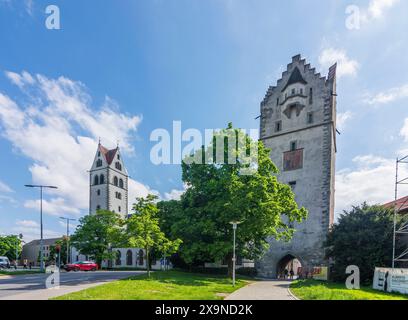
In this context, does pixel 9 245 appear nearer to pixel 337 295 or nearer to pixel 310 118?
pixel 310 118

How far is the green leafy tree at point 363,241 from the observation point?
82.0 feet

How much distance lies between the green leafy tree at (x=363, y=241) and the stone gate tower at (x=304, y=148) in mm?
6805

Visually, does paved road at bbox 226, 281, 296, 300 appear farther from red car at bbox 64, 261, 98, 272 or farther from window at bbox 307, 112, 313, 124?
red car at bbox 64, 261, 98, 272

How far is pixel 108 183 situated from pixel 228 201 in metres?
53.1

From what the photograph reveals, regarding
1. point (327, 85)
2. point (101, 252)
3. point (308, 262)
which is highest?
point (327, 85)

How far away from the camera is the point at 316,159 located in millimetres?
36906

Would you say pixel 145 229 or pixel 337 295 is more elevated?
pixel 145 229

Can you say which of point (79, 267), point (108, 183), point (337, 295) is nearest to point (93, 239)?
point (79, 267)

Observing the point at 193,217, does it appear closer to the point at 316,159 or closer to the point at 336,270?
the point at 336,270

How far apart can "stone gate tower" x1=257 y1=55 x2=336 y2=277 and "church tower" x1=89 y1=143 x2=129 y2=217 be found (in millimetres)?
42970

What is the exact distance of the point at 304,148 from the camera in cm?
3803

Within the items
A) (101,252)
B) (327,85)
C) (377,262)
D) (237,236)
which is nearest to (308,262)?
(377,262)

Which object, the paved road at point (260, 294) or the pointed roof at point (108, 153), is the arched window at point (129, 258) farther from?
the paved road at point (260, 294)
